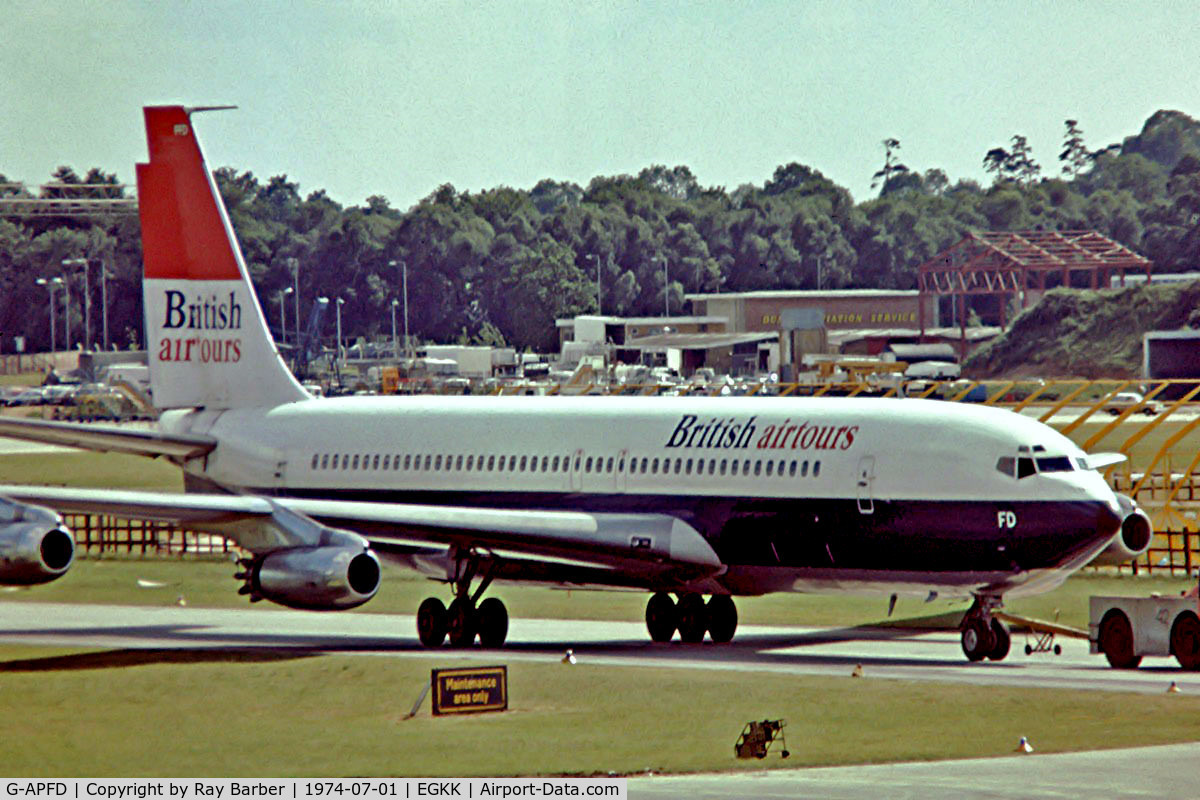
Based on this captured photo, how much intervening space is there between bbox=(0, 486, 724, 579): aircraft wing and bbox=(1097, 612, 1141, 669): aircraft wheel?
7.51 meters

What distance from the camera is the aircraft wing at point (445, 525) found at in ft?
127

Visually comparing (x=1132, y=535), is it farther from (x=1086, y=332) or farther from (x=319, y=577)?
(x=1086, y=332)

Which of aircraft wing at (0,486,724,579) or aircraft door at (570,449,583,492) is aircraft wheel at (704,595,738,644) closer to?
aircraft wing at (0,486,724,579)

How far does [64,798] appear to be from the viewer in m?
23.6

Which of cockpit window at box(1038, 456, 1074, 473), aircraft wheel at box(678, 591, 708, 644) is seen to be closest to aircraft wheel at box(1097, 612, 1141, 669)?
cockpit window at box(1038, 456, 1074, 473)

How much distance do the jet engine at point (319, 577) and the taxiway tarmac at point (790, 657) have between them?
80.2 inches

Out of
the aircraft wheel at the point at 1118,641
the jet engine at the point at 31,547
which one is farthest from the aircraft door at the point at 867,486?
the jet engine at the point at 31,547

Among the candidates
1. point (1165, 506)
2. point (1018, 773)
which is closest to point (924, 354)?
point (1165, 506)

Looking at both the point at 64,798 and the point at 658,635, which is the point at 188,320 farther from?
the point at 64,798

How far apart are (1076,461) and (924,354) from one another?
468 feet

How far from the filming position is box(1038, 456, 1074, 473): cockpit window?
36.3 metres

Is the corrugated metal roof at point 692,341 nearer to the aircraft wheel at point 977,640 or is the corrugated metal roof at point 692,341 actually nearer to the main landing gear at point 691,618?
the main landing gear at point 691,618

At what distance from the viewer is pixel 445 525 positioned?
3969cm

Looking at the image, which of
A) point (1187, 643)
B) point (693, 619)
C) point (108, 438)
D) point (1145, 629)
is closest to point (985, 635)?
point (1145, 629)
